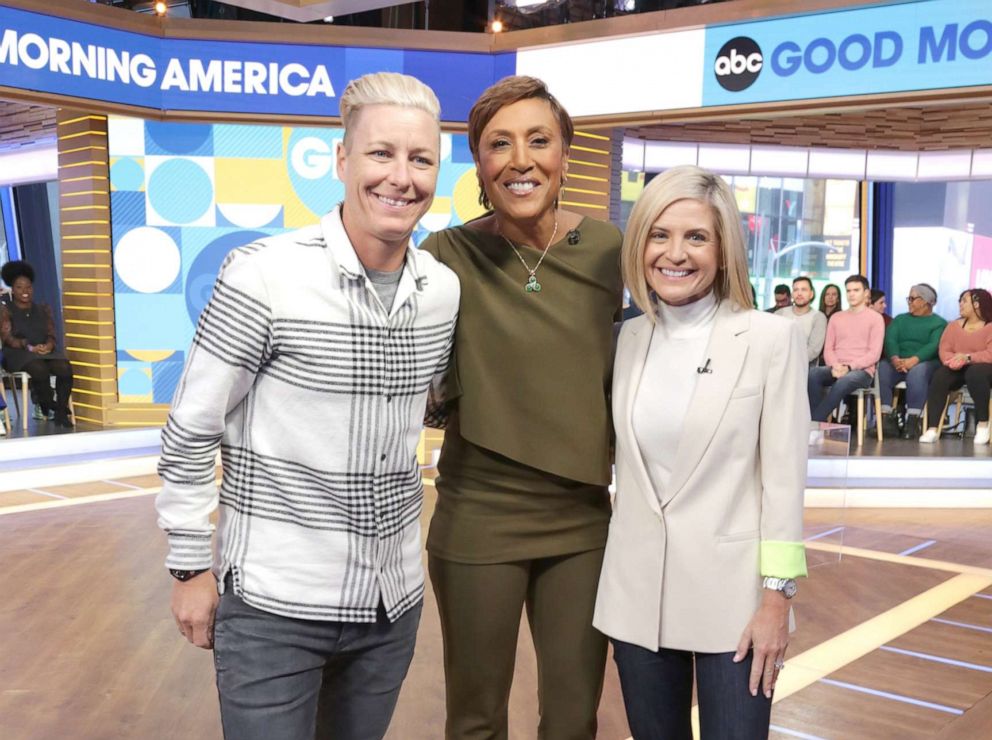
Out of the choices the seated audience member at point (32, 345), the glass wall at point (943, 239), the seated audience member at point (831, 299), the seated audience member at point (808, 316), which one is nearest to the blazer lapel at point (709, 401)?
the seated audience member at point (808, 316)

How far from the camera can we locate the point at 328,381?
142 centimetres

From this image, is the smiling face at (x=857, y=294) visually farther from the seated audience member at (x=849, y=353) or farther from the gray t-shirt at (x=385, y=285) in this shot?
the gray t-shirt at (x=385, y=285)

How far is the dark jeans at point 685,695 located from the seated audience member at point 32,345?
755 cm

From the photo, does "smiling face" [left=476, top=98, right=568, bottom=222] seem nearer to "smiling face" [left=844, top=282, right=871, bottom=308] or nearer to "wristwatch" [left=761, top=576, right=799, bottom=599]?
"wristwatch" [left=761, top=576, right=799, bottom=599]

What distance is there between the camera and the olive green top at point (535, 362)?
1.74 metres

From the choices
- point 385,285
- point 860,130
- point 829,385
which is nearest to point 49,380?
point 829,385

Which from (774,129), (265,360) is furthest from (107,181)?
(265,360)

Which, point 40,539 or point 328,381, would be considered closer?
point 328,381

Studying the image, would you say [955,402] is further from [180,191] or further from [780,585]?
[780,585]

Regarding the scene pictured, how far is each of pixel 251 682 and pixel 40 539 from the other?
4400mm

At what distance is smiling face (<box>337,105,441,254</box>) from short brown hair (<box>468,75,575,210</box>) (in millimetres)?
341

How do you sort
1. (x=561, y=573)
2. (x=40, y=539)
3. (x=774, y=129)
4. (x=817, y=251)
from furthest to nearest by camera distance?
(x=817, y=251) → (x=774, y=129) → (x=40, y=539) → (x=561, y=573)

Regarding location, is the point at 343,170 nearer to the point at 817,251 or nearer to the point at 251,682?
the point at 251,682

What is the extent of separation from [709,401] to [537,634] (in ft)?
1.90
